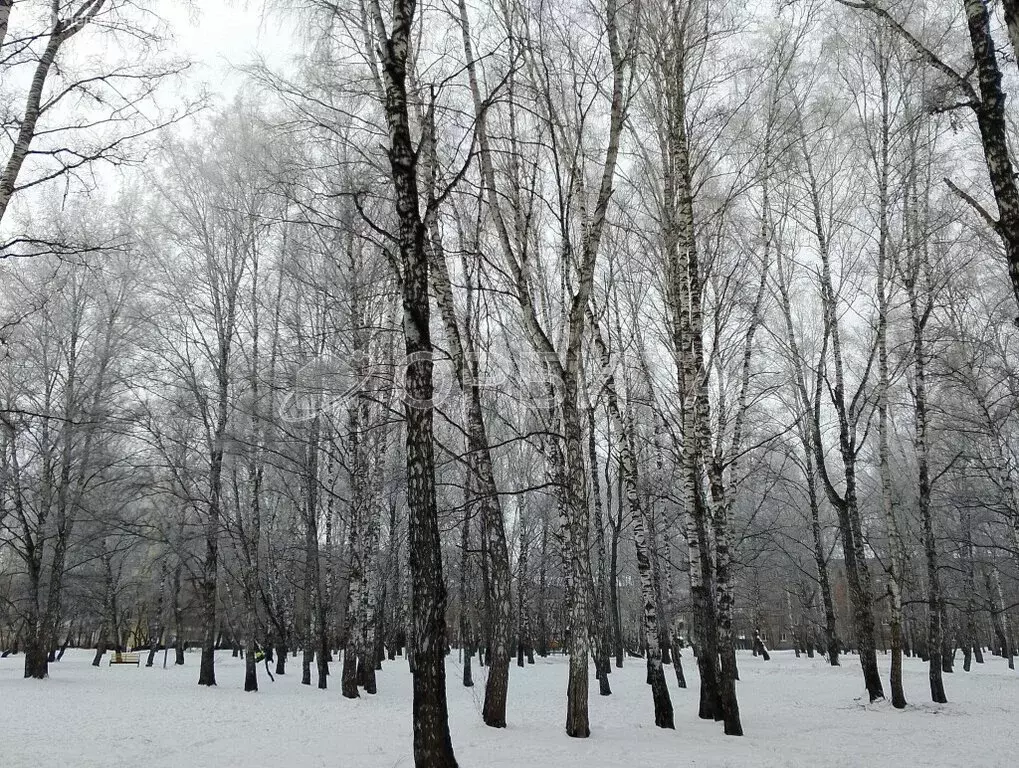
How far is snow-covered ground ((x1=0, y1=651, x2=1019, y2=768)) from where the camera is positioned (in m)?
6.42

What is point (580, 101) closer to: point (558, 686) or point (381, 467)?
point (381, 467)

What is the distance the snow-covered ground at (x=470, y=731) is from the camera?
6.42 meters

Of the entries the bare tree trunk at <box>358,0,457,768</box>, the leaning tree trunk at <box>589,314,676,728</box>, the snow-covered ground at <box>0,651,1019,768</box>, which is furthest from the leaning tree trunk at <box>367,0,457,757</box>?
the leaning tree trunk at <box>589,314,676,728</box>

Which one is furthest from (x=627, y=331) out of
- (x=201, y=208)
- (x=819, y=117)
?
(x=201, y=208)

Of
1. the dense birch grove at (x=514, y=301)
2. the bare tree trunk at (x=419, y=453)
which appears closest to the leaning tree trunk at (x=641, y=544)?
the dense birch grove at (x=514, y=301)

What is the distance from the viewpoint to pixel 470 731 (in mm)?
8062

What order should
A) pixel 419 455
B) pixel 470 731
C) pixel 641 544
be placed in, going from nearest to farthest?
pixel 419 455
pixel 470 731
pixel 641 544

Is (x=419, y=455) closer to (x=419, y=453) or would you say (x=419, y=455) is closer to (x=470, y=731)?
(x=419, y=453)

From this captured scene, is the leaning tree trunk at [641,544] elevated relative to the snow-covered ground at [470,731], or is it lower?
elevated

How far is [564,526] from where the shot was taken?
8586 mm

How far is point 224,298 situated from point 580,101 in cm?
1130

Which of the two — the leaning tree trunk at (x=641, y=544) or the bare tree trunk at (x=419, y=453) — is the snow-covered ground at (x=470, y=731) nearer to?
the leaning tree trunk at (x=641, y=544)

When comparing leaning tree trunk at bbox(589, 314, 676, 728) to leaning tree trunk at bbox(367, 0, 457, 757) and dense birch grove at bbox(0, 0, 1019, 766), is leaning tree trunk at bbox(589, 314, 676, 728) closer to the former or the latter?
dense birch grove at bbox(0, 0, 1019, 766)

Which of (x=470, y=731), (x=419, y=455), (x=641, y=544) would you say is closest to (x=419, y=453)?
(x=419, y=455)
